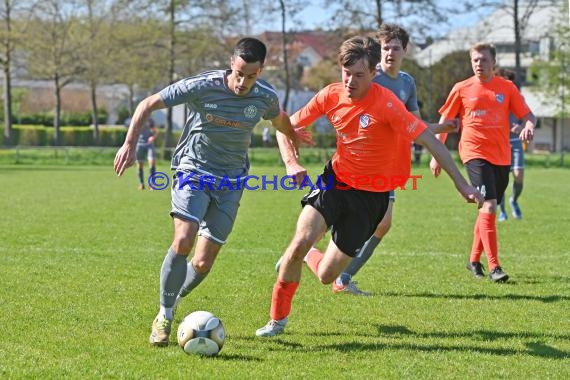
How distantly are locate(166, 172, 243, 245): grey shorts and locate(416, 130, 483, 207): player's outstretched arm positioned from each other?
1400 millimetres

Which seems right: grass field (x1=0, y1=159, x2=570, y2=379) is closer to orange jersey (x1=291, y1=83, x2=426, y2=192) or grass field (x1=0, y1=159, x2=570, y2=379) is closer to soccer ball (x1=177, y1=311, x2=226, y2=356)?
soccer ball (x1=177, y1=311, x2=226, y2=356)

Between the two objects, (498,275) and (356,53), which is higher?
(356,53)

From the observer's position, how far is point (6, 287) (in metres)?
7.65

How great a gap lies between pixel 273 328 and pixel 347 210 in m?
1.00

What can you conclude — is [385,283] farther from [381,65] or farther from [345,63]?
[345,63]

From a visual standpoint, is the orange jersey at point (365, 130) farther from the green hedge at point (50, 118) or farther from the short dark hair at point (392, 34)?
the green hedge at point (50, 118)

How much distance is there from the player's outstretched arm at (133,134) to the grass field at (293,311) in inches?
46.9

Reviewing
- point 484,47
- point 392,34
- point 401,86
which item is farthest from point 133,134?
point 484,47

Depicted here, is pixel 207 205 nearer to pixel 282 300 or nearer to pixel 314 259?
pixel 282 300

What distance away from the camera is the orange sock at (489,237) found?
8.49m

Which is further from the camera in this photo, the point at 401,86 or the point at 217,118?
the point at 401,86

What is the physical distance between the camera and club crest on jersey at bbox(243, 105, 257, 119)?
5949 millimetres

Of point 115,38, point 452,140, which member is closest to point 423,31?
point 452,140

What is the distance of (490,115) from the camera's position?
870cm
